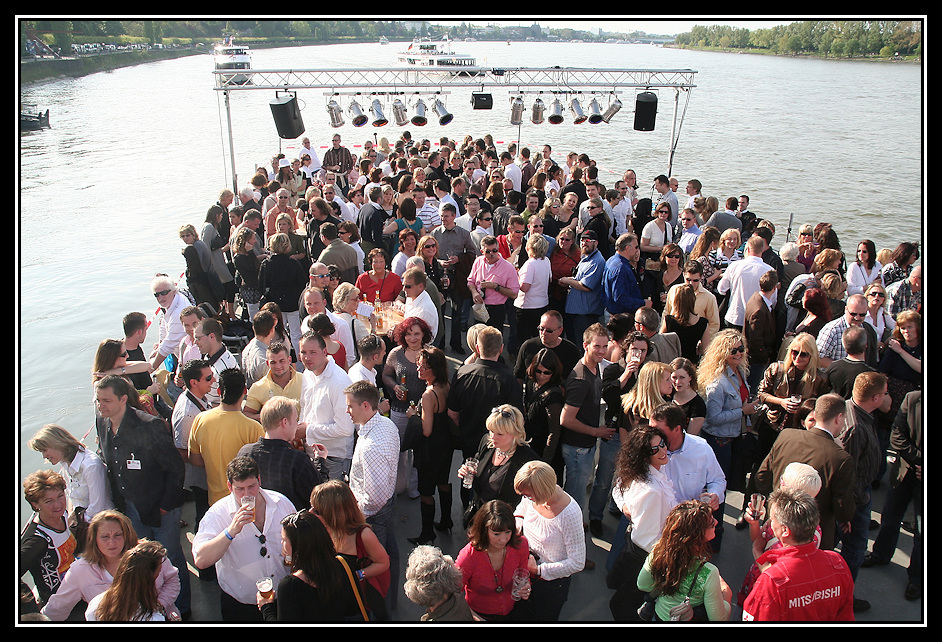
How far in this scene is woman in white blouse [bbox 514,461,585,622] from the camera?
2.83 metres

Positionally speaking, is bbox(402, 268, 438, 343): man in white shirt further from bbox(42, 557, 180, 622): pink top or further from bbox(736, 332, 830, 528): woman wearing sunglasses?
bbox(42, 557, 180, 622): pink top

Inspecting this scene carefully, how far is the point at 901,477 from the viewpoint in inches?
146

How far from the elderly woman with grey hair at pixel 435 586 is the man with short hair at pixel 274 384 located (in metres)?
1.66

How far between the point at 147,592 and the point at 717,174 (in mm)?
23403

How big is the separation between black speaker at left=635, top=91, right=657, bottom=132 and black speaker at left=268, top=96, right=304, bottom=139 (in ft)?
20.8

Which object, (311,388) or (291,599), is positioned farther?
(311,388)

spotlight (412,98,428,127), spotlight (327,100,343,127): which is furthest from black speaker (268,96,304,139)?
spotlight (412,98,428,127)

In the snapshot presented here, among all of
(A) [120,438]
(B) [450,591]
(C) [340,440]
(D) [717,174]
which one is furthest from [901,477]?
(D) [717,174]

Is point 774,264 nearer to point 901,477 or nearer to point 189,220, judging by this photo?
point 901,477

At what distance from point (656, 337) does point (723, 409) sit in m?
0.85

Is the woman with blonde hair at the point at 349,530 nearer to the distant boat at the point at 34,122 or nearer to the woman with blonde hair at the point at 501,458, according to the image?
the woman with blonde hair at the point at 501,458

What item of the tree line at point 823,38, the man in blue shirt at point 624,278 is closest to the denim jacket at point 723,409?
the man in blue shirt at point 624,278

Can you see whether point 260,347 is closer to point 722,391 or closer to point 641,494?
point 641,494

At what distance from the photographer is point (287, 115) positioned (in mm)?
10852
